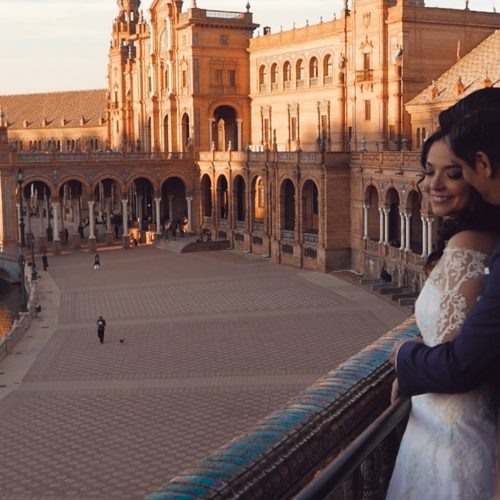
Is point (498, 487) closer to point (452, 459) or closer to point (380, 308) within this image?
point (452, 459)

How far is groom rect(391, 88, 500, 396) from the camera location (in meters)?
3.35

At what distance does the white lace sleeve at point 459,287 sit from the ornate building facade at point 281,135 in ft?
113

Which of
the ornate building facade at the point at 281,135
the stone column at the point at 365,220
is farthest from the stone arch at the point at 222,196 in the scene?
the stone column at the point at 365,220

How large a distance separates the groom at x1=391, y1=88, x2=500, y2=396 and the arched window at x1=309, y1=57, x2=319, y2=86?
57.6 metres

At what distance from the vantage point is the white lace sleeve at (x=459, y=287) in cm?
363

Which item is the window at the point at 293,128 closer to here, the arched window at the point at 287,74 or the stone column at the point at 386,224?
the arched window at the point at 287,74

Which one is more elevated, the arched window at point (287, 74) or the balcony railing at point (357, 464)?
the arched window at point (287, 74)

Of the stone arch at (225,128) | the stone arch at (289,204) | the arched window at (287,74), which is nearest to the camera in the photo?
the stone arch at (289,204)

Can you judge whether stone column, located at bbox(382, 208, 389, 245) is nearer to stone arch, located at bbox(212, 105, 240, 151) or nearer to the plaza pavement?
the plaza pavement

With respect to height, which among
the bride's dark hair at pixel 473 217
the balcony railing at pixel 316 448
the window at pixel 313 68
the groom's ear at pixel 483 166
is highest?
the window at pixel 313 68

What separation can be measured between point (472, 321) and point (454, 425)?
1.87 ft

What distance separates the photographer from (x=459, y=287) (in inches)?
144

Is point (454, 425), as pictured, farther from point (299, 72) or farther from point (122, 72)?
point (122, 72)

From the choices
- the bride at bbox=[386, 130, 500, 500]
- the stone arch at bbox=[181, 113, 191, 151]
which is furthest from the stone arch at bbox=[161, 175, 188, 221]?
the bride at bbox=[386, 130, 500, 500]
